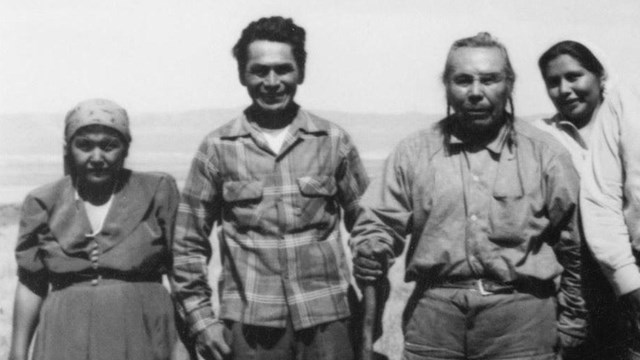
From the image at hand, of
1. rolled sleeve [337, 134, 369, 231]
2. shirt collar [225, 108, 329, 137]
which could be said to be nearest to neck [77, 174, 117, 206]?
shirt collar [225, 108, 329, 137]

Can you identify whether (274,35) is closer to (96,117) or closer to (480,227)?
(96,117)

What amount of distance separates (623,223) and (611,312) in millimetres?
477

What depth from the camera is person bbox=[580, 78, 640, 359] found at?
2.79m

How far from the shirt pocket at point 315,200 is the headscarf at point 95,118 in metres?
0.80

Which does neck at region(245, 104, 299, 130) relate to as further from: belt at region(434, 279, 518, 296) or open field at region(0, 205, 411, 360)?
open field at region(0, 205, 411, 360)

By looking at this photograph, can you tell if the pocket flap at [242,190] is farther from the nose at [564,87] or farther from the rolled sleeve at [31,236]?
the nose at [564,87]

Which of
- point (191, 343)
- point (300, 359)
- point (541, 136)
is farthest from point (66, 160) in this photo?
point (541, 136)

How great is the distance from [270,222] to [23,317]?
3.81ft

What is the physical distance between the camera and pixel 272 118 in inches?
127

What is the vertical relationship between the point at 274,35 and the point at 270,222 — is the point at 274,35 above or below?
above

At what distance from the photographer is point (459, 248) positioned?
276 cm

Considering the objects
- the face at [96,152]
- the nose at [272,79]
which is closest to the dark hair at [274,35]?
the nose at [272,79]

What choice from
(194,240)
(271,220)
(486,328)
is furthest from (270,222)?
(486,328)

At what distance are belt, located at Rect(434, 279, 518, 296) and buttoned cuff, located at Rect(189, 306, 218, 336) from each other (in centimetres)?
103
